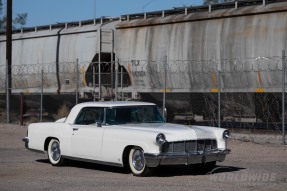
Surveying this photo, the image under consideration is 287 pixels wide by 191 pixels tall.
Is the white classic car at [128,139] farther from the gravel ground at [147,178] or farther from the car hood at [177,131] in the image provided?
the gravel ground at [147,178]

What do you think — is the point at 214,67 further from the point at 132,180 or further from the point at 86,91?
the point at 132,180

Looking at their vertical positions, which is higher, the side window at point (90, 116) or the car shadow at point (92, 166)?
the side window at point (90, 116)

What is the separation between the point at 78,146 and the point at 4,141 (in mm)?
6810

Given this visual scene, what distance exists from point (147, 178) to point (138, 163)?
0.34 metres

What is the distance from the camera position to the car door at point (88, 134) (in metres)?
10.3

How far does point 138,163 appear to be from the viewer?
31.5 ft

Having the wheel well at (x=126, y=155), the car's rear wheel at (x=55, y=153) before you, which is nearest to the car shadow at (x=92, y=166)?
the car's rear wheel at (x=55, y=153)

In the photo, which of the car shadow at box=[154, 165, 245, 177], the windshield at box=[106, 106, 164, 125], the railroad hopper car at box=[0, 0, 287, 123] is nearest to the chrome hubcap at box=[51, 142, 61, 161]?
the windshield at box=[106, 106, 164, 125]

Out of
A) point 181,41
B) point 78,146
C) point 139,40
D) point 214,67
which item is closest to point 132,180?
point 78,146

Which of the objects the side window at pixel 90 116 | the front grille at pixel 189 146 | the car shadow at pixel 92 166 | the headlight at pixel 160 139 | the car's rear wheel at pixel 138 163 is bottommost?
the car shadow at pixel 92 166

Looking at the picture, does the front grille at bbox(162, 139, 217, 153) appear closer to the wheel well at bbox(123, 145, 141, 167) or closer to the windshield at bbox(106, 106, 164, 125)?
the wheel well at bbox(123, 145, 141, 167)

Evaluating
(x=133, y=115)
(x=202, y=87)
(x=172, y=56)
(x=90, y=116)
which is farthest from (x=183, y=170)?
(x=172, y=56)

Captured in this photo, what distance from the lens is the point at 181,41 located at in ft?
64.7

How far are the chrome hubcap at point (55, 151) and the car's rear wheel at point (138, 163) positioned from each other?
208 centimetres
